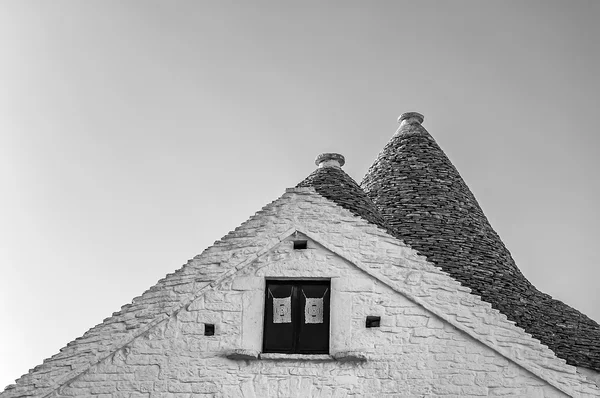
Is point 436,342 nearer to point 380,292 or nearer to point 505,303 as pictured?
point 380,292

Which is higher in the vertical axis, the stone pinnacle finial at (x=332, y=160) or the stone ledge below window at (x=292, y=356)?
the stone pinnacle finial at (x=332, y=160)

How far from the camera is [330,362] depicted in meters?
11.9

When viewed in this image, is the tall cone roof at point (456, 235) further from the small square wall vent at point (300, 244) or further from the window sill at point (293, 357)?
the window sill at point (293, 357)

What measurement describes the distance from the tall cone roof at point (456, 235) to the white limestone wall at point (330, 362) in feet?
12.2

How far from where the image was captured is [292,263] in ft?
40.7

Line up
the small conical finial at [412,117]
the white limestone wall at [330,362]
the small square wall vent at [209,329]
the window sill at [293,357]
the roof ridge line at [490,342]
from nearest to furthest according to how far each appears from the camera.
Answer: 1. the roof ridge line at [490,342]
2. the white limestone wall at [330,362]
3. the window sill at [293,357]
4. the small square wall vent at [209,329]
5. the small conical finial at [412,117]

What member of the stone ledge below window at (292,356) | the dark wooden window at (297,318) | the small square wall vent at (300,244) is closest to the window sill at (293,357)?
the stone ledge below window at (292,356)

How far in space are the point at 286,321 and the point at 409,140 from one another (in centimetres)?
845

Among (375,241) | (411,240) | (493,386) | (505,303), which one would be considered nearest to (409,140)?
(411,240)

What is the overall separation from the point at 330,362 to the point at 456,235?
19.5 ft

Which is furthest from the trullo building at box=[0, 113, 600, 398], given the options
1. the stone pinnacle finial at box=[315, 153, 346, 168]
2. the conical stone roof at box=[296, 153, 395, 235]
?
the stone pinnacle finial at box=[315, 153, 346, 168]

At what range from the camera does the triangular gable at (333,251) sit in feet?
38.6

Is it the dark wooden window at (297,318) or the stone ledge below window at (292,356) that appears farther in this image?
the dark wooden window at (297,318)

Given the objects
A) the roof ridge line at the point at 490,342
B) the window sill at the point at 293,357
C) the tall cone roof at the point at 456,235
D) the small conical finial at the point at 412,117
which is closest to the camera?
the roof ridge line at the point at 490,342
